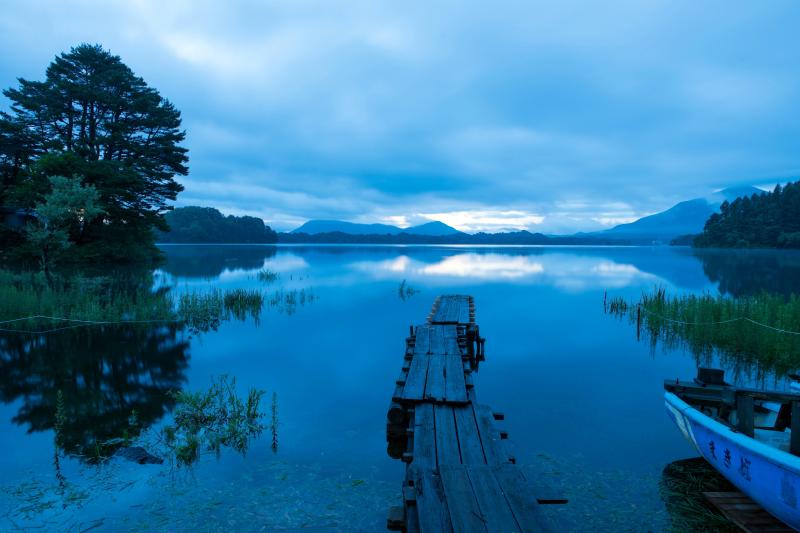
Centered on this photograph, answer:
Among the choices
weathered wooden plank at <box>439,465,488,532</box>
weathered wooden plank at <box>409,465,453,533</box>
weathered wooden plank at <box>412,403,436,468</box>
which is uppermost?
weathered wooden plank at <box>439,465,488,532</box>

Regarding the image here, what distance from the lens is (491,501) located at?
5.74 m

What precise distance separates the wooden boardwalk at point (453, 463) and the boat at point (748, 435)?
10.8 ft

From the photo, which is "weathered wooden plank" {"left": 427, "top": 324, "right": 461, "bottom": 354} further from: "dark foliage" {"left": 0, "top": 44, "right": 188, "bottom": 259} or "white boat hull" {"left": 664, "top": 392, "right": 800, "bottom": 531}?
"dark foliage" {"left": 0, "top": 44, "right": 188, "bottom": 259}

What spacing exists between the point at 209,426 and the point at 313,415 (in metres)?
2.73

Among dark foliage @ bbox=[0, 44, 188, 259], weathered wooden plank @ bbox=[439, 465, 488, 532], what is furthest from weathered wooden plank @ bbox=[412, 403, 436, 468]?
dark foliage @ bbox=[0, 44, 188, 259]

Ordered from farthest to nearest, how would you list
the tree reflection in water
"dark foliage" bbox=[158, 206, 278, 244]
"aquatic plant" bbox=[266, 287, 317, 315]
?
1. "dark foliage" bbox=[158, 206, 278, 244]
2. "aquatic plant" bbox=[266, 287, 317, 315]
3. the tree reflection in water

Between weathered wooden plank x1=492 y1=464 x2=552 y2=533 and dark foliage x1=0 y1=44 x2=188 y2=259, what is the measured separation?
132ft

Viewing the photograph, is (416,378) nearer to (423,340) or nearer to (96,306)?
(423,340)

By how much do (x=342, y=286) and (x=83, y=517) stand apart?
36537 mm

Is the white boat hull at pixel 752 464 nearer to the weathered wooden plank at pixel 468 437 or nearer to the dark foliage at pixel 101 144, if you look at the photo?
the weathered wooden plank at pixel 468 437

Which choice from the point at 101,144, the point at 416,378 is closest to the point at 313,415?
the point at 416,378

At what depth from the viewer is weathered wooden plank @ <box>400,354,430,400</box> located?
1006 cm

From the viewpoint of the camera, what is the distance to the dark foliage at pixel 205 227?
173 metres

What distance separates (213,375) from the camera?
15289mm
